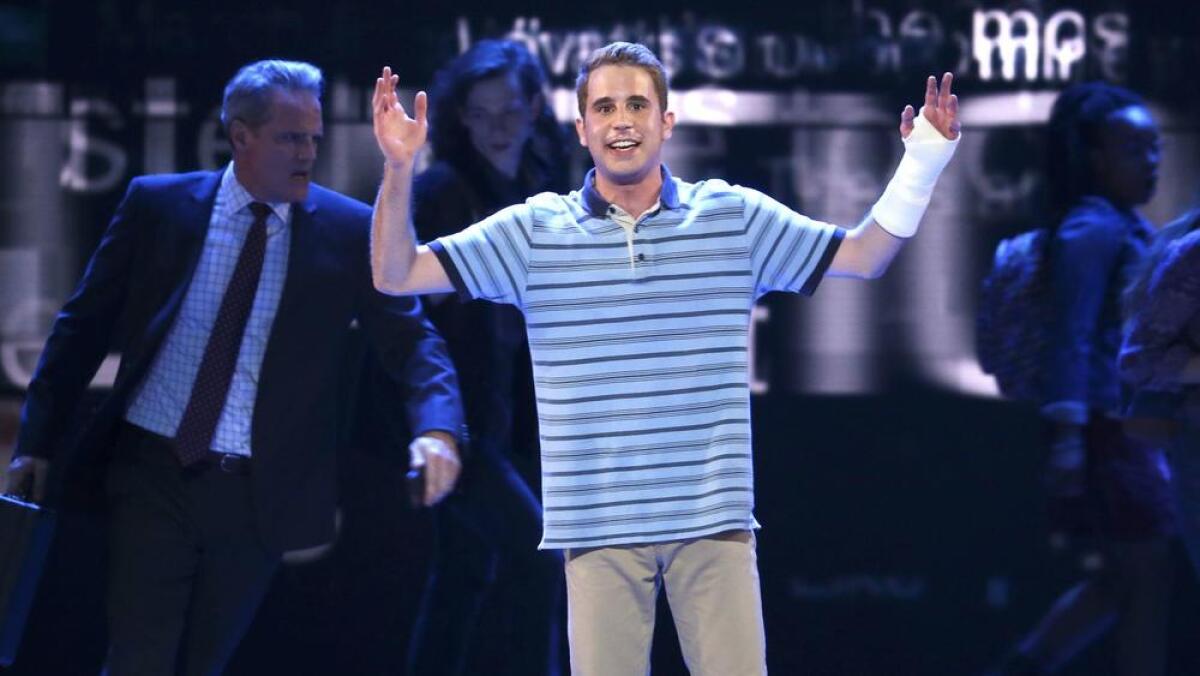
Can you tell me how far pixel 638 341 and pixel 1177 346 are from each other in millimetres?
1496

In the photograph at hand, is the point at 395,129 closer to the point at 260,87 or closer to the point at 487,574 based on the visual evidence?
the point at 260,87

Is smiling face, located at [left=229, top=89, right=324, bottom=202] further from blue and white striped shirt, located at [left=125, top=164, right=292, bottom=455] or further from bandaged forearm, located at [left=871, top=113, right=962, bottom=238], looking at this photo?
bandaged forearm, located at [left=871, top=113, right=962, bottom=238]

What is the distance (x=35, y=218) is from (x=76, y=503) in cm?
149

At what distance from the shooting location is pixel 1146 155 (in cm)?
509

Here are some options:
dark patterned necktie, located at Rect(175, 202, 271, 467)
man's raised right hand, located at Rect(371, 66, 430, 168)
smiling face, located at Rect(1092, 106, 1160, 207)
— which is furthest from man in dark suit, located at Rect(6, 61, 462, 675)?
smiling face, located at Rect(1092, 106, 1160, 207)

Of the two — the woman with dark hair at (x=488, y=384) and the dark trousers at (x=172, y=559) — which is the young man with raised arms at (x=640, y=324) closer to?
the dark trousers at (x=172, y=559)

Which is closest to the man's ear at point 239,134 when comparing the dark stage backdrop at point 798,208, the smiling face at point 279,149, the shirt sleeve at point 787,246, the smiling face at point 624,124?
the smiling face at point 279,149

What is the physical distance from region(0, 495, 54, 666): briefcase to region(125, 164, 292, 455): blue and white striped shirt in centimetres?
32

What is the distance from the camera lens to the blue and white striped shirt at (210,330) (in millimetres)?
3996

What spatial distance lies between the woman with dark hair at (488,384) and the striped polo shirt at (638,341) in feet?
4.76

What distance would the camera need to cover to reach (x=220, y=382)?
4008 mm

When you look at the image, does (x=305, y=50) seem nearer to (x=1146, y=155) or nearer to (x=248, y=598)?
(x=248, y=598)

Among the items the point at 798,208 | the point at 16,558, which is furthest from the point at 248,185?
the point at 798,208

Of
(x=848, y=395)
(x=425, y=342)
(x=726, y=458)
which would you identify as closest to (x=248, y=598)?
(x=425, y=342)
